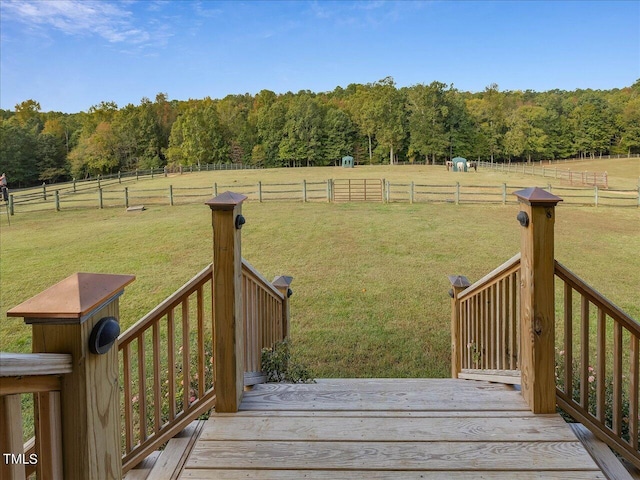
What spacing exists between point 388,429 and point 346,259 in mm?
6084

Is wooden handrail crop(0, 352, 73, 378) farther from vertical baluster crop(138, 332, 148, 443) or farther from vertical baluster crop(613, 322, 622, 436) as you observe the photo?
vertical baluster crop(613, 322, 622, 436)

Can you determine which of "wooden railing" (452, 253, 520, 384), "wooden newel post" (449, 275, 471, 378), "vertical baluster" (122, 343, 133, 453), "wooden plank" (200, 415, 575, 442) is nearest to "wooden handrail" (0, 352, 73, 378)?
"vertical baluster" (122, 343, 133, 453)

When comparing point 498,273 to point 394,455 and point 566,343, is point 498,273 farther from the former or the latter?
point 394,455

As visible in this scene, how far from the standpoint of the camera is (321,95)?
200 feet

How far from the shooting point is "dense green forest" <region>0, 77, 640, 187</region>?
46.1 metres

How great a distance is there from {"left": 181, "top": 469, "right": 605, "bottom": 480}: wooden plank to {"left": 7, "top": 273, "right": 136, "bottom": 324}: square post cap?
1.14 meters

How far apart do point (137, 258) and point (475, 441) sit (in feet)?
25.5

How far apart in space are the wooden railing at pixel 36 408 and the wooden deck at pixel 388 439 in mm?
1016

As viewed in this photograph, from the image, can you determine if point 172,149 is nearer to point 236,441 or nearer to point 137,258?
point 137,258

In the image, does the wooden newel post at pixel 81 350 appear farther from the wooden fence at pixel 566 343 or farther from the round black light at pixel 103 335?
the wooden fence at pixel 566 343

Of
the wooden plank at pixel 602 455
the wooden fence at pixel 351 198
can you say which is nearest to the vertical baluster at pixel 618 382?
the wooden plank at pixel 602 455

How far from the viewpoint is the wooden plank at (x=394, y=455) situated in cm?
185

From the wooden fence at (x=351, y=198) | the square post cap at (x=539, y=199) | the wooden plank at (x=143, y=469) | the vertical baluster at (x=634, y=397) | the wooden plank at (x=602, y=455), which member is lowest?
the wooden plank at (x=143, y=469)

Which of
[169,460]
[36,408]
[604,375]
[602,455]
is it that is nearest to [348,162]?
[604,375]
